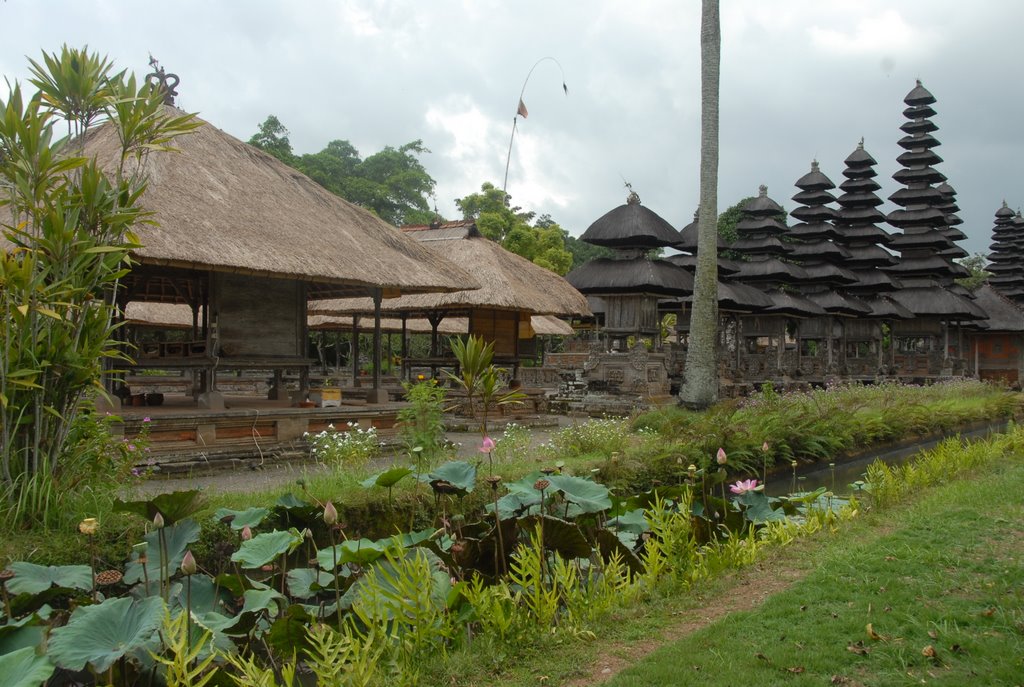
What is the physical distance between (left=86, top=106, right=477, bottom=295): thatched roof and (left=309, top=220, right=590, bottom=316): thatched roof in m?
4.02

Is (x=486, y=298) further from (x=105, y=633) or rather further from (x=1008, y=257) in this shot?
(x=1008, y=257)

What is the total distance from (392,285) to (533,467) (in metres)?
4.86

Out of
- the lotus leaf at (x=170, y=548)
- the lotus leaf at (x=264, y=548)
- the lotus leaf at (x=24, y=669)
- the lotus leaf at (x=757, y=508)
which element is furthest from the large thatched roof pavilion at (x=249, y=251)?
the lotus leaf at (x=24, y=669)

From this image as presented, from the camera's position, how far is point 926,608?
14.8ft

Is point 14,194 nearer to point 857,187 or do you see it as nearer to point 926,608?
point 926,608

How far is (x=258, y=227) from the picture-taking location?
1205cm

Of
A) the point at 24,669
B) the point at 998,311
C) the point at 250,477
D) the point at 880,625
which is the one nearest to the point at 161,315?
the point at 250,477

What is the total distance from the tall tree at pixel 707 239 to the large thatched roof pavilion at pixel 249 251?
15.1ft

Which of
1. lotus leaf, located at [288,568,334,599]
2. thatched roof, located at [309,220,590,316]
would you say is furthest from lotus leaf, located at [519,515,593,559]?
thatched roof, located at [309,220,590,316]

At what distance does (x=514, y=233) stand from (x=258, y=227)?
19.7m

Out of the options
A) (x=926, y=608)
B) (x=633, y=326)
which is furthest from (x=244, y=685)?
(x=633, y=326)

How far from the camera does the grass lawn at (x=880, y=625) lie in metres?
3.79

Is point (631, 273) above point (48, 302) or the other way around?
above

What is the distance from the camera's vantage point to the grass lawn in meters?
3.79
